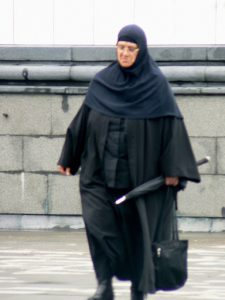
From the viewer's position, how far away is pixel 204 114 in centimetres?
1509

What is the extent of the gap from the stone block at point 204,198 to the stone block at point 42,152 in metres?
1.39

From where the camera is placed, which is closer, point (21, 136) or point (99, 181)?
point (99, 181)

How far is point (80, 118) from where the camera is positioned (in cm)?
920

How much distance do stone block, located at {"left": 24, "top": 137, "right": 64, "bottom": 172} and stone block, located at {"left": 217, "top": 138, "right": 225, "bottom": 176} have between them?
1671 millimetres

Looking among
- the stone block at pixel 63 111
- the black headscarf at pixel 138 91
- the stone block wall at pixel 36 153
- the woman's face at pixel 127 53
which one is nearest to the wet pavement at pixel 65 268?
the stone block wall at pixel 36 153

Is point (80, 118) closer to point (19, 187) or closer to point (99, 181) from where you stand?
point (99, 181)

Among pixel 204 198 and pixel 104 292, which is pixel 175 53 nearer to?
pixel 204 198

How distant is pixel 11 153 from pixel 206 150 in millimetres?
2082

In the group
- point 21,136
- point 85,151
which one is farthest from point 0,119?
point 85,151

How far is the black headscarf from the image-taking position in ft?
29.6

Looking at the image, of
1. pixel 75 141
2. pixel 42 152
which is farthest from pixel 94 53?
pixel 75 141

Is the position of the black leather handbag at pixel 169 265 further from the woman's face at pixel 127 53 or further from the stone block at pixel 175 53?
the stone block at pixel 175 53

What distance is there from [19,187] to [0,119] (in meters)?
0.75

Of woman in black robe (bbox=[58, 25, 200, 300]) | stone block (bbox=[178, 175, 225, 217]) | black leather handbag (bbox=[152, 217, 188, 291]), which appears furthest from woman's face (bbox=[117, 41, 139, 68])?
stone block (bbox=[178, 175, 225, 217])
